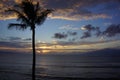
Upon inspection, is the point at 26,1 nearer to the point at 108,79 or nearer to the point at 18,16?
the point at 18,16

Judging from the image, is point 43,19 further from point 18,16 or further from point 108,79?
point 108,79

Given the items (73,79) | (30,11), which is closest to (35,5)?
Answer: (30,11)

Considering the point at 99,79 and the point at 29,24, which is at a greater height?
the point at 29,24

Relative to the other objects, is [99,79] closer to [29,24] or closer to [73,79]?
[73,79]

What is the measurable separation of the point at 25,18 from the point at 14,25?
1.08 meters

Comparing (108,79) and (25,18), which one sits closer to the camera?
(25,18)

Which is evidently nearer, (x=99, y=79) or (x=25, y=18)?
(x=25, y=18)

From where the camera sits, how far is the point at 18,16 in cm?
1952

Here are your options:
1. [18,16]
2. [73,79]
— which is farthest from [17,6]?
[73,79]

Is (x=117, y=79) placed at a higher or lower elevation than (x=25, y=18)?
lower

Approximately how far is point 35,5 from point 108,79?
27385mm

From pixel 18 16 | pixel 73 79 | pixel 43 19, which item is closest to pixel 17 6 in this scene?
pixel 18 16

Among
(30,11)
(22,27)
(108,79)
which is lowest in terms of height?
(108,79)

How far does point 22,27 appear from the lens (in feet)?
64.1
